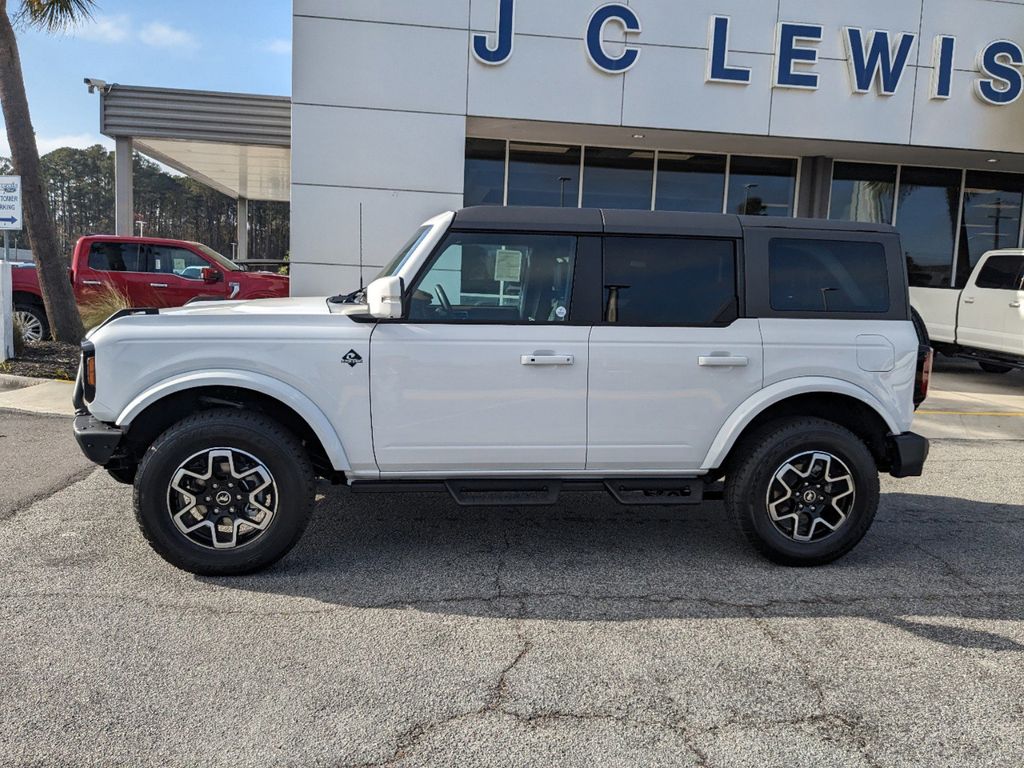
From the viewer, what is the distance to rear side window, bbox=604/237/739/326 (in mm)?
4457

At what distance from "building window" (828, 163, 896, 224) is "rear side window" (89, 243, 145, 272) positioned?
1250cm

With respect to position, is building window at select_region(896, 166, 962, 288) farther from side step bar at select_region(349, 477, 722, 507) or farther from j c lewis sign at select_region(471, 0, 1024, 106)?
side step bar at select_region(349, 477, 722, 507)

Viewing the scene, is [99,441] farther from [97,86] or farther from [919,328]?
[97,86]

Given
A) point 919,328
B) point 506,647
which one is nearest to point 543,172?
point 919,328

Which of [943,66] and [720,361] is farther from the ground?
[943,66]

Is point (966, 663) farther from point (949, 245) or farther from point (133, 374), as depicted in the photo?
point (949, 245)

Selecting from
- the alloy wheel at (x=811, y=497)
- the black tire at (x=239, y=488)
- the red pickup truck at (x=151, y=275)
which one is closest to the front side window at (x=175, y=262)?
the red pickup truck at (x=151, y=275)

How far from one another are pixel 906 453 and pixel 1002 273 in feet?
30.3

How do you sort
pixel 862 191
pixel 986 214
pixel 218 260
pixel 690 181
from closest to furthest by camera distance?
pixel 218 260
pixel 690 181
pixel 862 191
pixel 986 214

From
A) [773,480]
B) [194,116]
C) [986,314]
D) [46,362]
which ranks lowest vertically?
[46,362]

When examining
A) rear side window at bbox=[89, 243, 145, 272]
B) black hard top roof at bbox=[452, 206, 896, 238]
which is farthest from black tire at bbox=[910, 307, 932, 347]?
rear side window at bbox=[89, 243, 145, 272]

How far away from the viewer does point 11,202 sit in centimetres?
1068

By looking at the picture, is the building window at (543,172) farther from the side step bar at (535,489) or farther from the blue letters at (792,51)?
the side step bar at (535,489)

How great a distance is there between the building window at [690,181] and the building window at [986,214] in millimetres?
5181
